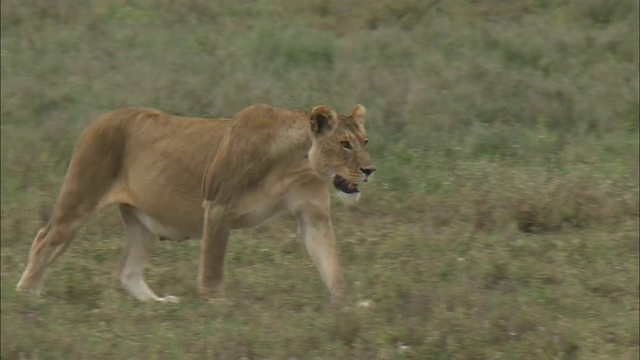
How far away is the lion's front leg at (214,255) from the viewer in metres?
7.34

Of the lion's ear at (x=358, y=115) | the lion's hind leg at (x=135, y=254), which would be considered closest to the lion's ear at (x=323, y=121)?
the lion's ear at (x=358, y=115)

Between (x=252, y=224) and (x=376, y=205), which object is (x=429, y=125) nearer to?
(x=376, y=205)

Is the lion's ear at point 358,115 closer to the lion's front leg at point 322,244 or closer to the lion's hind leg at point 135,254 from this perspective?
the lion's front leg at point 322,244

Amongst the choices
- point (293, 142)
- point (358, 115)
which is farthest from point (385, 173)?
point (293, 142)

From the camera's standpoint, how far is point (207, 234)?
7.38 meters

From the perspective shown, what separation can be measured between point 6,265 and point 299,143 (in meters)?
2.24

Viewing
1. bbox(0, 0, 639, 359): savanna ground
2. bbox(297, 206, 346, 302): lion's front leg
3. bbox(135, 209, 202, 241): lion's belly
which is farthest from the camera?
bbox(135, 209, 202, 241): lion's belly

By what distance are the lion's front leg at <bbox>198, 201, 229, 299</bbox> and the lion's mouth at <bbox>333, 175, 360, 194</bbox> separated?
2.00 ft

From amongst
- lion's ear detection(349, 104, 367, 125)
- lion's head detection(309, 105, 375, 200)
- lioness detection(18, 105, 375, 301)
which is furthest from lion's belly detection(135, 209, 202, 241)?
lion's ear detection(349, 104, 367, 125)

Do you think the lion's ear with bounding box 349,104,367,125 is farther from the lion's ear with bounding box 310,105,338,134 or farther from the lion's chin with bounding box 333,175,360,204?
the lion's chin with bounding box 333,175,360,204

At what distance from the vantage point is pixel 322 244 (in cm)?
743

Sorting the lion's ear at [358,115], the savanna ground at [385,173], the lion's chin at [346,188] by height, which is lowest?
the savanna ground at [385,173]

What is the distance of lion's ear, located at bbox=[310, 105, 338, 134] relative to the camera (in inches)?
287

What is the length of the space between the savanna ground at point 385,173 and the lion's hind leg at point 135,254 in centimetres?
11
